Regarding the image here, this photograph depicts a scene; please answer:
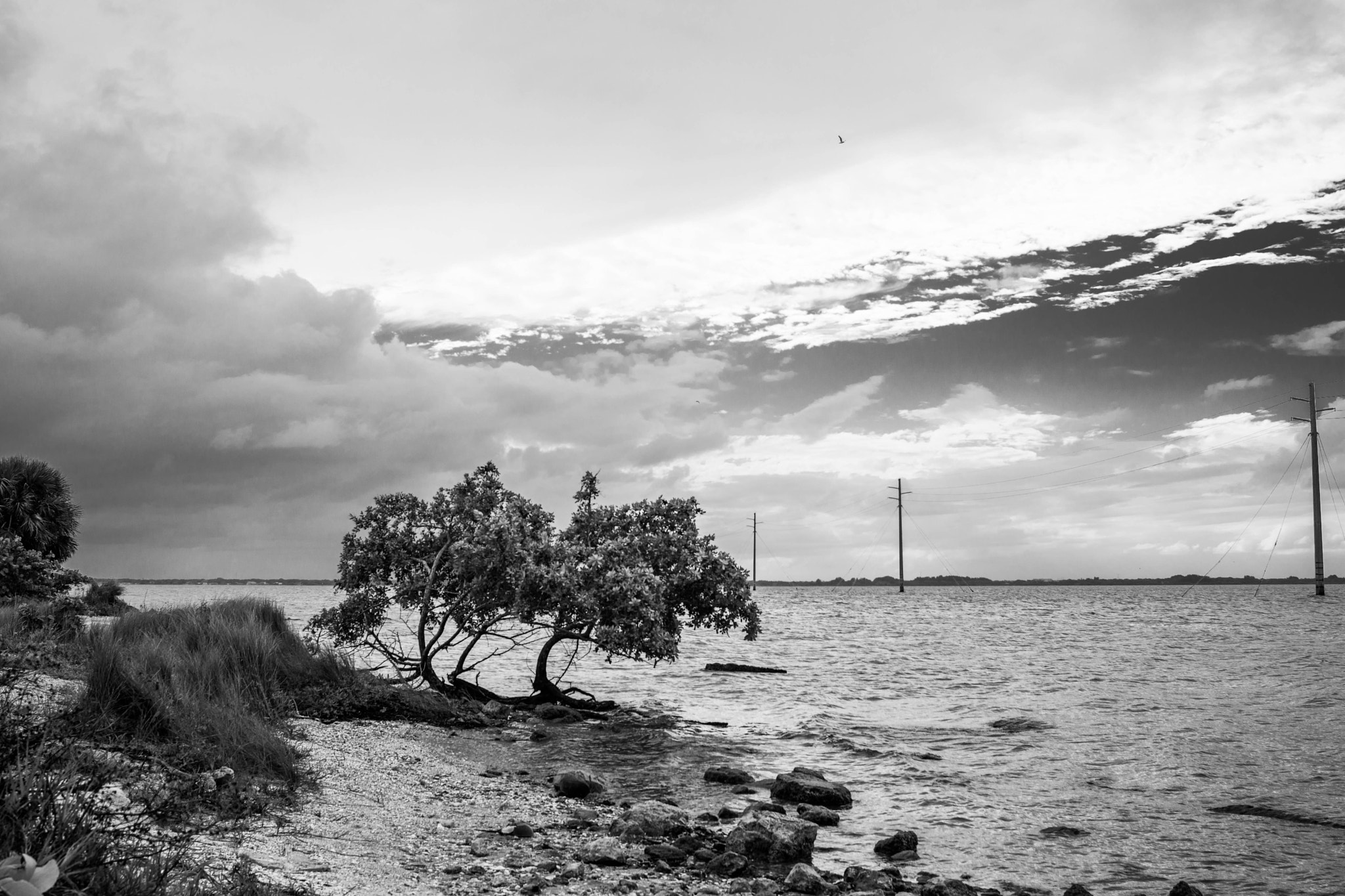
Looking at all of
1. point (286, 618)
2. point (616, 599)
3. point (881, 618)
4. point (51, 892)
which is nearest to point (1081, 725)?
point (616, 599)

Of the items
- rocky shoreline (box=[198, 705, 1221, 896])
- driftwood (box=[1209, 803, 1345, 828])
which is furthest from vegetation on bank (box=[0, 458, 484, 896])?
driftwood (box=[1209, 803, 1345, 828])

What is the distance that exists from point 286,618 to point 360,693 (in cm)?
423

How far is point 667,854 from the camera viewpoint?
10539 millimetres

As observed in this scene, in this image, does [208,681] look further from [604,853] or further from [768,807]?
[768,807]

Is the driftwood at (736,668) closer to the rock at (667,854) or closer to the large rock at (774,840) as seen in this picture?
the large rock at (774,840)

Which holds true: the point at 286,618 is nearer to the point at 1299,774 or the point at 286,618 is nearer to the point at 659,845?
the point at 659,845

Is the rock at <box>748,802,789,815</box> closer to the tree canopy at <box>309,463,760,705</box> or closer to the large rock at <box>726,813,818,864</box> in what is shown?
the large rock at <box>726,813,818,864</box>

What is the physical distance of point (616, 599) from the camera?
19.9 metres

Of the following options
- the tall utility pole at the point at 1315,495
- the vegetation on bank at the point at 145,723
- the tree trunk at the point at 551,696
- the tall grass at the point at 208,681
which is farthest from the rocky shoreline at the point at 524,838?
the tall utility pole at the point at 1315,495

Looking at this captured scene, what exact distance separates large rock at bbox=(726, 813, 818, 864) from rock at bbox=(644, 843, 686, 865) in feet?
2.39

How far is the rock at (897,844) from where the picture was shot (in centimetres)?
1191

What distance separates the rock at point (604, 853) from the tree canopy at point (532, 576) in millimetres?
8988

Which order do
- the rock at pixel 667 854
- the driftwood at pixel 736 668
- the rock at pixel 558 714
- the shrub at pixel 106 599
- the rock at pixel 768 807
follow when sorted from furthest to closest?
the driftwood at pixel 736 668 < the shrub at pixel 106 599 < the rock at pixel 558 714 < the rock at pixel 768 807 < the rock at pixel 667 854

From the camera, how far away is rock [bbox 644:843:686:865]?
10.5 meters
